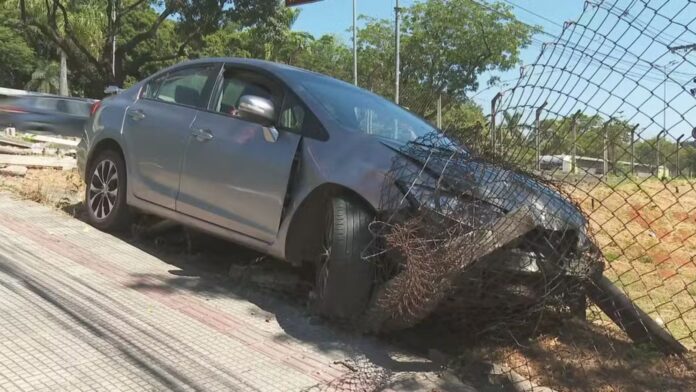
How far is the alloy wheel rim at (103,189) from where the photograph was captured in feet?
20.6

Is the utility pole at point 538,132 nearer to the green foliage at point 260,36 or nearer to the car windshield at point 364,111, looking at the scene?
the car windshield at point 364,111

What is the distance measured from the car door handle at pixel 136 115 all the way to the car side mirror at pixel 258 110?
149cm

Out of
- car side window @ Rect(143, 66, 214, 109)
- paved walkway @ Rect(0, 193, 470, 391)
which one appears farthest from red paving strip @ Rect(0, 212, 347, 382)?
car side window @ Rect(143, 66, 214, 109)

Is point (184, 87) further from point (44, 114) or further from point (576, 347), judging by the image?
point (44, 114)

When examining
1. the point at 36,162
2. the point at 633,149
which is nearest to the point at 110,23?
the point at 36,162

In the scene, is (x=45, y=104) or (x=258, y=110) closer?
(x=258, y=110)

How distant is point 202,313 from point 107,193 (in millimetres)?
2414

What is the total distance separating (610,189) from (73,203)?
5963mm

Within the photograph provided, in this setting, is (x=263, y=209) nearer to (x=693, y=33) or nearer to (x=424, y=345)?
(x=424, y=345)

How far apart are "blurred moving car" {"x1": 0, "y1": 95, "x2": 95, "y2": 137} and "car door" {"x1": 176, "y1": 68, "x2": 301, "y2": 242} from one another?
12.9 meters

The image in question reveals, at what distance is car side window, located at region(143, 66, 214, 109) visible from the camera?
5641mm

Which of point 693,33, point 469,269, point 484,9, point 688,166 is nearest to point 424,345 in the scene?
point 469,269

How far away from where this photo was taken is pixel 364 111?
202 inches

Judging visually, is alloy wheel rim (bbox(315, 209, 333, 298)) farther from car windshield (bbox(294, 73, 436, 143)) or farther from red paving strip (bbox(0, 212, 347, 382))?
car windshield (bbox(294, 73, 436, 143))
